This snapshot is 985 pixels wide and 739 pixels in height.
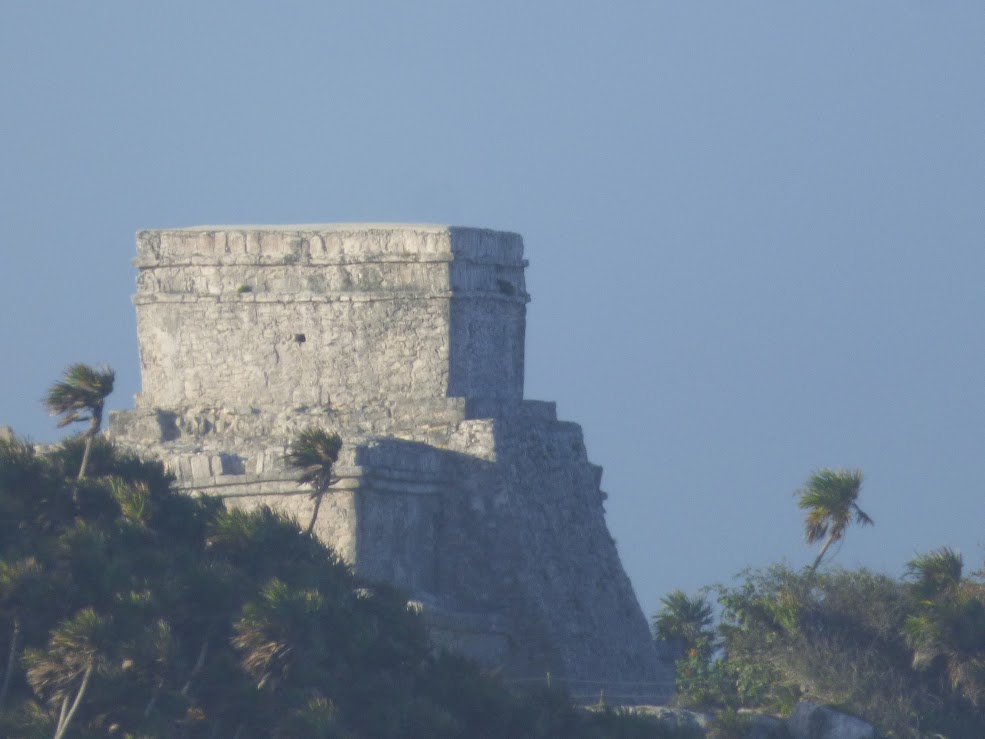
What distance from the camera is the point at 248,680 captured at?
21.4 meters

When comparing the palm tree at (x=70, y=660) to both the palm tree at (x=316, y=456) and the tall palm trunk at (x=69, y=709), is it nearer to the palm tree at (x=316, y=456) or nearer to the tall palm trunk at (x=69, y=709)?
the tall palm trunk at (x=69, y=709)

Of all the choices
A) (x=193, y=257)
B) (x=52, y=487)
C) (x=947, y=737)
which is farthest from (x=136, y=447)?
(x=947, y=737)

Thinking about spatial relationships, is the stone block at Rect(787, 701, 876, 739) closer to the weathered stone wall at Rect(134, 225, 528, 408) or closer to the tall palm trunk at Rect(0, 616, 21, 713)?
the weathered stone wall at Rect(134, 225, 528, 408)

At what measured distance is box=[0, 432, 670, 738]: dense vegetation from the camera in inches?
811

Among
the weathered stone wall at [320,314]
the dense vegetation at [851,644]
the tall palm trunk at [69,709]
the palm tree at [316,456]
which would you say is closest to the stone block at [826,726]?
the dense vegetation at [851,644]

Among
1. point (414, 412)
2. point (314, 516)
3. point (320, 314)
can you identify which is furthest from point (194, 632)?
point (320, 314)

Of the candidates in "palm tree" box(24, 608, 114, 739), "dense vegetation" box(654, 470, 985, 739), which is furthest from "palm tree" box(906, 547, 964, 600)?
"palm tree" box(24, 608, 114, 739)

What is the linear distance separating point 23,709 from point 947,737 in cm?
999

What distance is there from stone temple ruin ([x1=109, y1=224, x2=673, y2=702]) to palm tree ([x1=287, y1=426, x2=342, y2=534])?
6.32ft

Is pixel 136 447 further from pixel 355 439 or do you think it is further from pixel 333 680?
pixel 333 680

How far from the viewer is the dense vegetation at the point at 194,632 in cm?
2059

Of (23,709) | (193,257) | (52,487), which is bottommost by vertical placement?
(23,709)

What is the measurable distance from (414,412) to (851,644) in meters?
4.89

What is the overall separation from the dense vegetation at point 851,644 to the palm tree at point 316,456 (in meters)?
4.46
